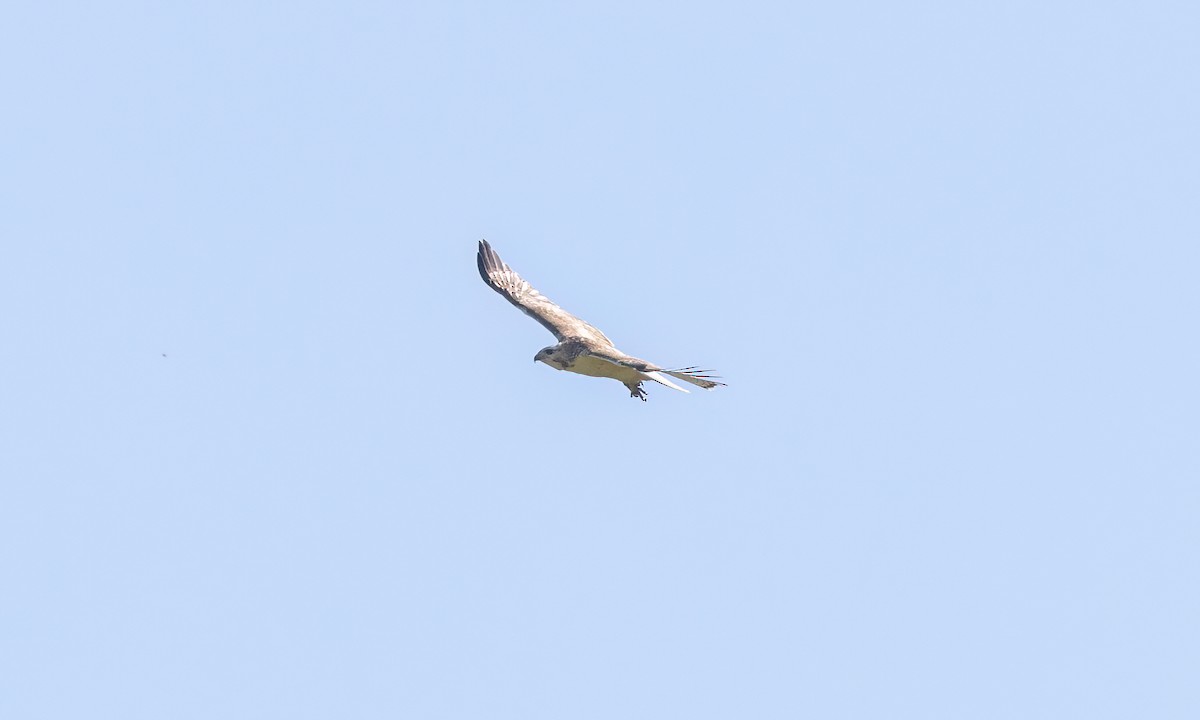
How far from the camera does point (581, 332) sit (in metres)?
35.9

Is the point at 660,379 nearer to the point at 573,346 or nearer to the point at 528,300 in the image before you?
the point at 573,346

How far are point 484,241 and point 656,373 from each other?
10438 millimetres

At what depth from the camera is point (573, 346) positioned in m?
34.0

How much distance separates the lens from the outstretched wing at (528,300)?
119ft

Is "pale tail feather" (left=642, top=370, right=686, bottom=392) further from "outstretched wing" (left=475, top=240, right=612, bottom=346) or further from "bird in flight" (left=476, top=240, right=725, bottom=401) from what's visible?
"outstretched wing" (left=475, top=240, right=612, bottom=346)

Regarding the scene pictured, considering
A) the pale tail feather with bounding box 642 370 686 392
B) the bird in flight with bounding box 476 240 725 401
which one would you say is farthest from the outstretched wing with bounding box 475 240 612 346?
the pale tail feather with bounding box 642 370 686 392

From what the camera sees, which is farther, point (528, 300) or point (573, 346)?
point (528, 300)

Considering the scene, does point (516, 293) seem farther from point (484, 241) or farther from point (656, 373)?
point (656, 373)

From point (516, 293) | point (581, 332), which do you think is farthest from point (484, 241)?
point (581, 332)

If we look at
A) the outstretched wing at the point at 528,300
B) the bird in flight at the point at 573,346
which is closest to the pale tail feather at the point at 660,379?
the bird in flight at the point at 573,346

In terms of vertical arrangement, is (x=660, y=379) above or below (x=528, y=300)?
below

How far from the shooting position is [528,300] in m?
38.8

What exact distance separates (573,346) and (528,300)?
500cm

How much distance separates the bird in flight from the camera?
1248 inches
